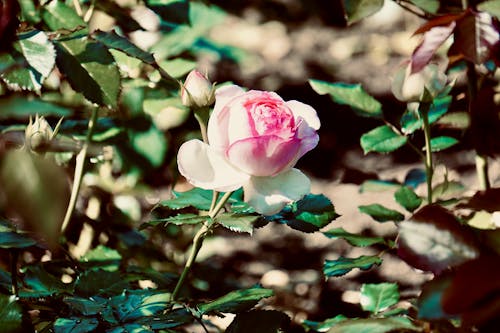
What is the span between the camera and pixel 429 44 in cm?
83

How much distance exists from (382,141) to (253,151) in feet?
1.36

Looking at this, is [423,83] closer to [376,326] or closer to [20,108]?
[376,326]

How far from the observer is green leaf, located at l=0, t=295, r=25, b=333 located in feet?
2.04

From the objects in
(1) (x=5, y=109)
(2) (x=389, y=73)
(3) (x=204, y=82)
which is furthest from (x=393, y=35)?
(1) (x=5, y=109)

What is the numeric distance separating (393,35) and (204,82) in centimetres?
95

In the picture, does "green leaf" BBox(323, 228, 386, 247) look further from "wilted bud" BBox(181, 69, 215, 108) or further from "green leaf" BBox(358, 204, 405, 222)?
"wilted bud" BBox(181, 69, 215, 108)

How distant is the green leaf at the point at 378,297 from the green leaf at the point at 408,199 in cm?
13

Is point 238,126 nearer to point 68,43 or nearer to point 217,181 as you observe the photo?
point 217,181

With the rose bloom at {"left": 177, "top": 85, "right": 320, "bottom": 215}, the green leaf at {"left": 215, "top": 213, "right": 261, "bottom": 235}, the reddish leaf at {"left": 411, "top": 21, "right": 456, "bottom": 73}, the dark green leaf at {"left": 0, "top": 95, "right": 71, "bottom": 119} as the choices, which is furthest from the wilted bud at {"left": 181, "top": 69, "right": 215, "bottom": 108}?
the dark green leaf at {"left": 0, "top": 95, "right": 71, "bottom": 119}

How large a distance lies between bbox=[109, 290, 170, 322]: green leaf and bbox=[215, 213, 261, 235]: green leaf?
0.39ft

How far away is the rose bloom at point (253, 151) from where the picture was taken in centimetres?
70

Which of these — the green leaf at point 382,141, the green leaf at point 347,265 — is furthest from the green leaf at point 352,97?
the green leaf at point 347,265

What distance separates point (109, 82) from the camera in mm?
823

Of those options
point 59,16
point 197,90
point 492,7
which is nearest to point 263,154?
point 197,90
